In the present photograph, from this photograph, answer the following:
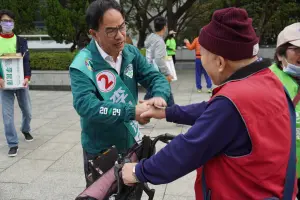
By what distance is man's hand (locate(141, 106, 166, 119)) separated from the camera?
71.9 inches

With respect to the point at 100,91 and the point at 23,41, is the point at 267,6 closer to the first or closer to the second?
the point at 23,41

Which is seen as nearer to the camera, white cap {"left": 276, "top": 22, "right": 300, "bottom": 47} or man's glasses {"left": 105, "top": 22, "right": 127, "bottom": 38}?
man's glasses {"left": 105, "top": 22, "right": 127, "bottom": 38}

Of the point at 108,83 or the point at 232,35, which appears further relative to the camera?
the point at 108,83

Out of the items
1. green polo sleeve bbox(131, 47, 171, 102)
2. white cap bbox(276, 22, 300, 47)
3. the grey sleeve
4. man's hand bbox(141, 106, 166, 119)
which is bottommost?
the grey sleeve

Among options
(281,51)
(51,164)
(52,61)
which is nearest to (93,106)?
(281,51)

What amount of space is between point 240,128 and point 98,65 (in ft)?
3.22

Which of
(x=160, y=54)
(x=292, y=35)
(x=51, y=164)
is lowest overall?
(x=51, y=164)

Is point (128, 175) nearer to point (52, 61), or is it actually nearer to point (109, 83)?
point (109, 83)

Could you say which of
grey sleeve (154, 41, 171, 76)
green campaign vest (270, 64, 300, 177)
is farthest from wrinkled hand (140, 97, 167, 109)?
grey sleeve (154, 41, 171, 76)

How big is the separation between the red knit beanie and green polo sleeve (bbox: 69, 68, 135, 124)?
64cm

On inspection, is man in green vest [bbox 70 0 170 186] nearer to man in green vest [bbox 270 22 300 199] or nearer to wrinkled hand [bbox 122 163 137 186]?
wrinkled hand [bbox 122 163 137 186]

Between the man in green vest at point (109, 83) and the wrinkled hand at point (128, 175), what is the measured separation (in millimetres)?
340

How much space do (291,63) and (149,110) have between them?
1105 mm

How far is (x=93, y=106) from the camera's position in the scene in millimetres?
1804
